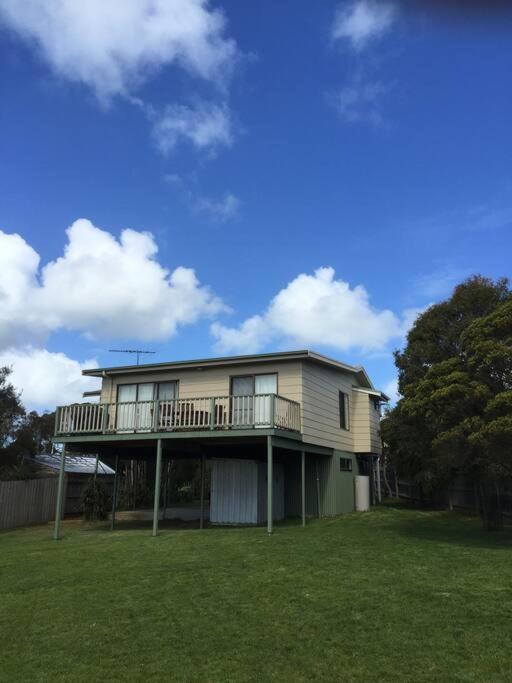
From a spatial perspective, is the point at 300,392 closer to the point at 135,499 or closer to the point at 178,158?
the point at 178,158

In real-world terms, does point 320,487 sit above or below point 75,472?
below

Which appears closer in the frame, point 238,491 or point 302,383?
point 302,383

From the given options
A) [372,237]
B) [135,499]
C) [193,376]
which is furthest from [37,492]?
[372,237]

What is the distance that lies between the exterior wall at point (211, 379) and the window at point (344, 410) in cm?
380

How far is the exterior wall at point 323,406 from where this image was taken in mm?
18652

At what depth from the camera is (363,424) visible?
22688 millimetres

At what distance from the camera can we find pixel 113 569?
34.0 feet

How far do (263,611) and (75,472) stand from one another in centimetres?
2044

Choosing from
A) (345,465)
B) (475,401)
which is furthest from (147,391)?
(475,401)

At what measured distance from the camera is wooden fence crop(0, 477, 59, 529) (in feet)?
67.4

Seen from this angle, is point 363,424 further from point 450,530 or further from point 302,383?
point 450,530

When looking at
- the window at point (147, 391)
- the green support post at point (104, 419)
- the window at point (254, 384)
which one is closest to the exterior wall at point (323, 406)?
the window at point (254, 384)

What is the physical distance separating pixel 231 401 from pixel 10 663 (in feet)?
41.6

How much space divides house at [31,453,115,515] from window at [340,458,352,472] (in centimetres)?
931
